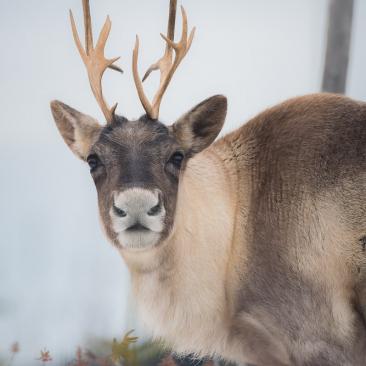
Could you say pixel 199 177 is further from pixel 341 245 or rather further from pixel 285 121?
pixel 341 245

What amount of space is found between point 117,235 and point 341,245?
55.6 inches

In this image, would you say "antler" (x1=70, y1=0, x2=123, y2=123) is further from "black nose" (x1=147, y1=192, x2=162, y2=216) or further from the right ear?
"black nose" (x1=147, y1=192, x2=162, y2=216)

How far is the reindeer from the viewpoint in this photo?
4.38 m

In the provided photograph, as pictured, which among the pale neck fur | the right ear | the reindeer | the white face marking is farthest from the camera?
the right ear

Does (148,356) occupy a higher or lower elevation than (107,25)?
lower

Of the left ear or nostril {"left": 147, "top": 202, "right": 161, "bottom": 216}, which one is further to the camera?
the left ear

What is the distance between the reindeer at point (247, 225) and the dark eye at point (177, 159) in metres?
0.01

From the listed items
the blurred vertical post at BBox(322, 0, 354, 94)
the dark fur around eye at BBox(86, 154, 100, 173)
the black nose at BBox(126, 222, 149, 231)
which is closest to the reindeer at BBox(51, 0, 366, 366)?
the dark fur around eye at BBox(86, 154, 100, 173)

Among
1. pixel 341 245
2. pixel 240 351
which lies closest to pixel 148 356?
pixel 240 351

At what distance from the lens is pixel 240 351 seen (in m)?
4.74

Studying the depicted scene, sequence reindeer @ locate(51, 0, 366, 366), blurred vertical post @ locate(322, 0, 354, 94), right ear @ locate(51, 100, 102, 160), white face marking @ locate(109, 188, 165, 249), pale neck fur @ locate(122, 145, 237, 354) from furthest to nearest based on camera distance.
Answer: blurred vertical post @ locate(322, 0, 354, 94) → right ear @ locate(51, 100, 102, 160) → pale neck fur @ locate(122, 145, 237, 354) → reindeer @ locate(51, 0, 366, 366) → white face marking @ locate(109, 188, 165, 249)

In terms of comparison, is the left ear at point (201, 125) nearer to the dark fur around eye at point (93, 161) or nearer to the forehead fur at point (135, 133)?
the forehead fur at point (135, 133)

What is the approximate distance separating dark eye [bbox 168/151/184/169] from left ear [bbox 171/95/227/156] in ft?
0.38

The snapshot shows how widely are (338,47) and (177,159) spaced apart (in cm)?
416
